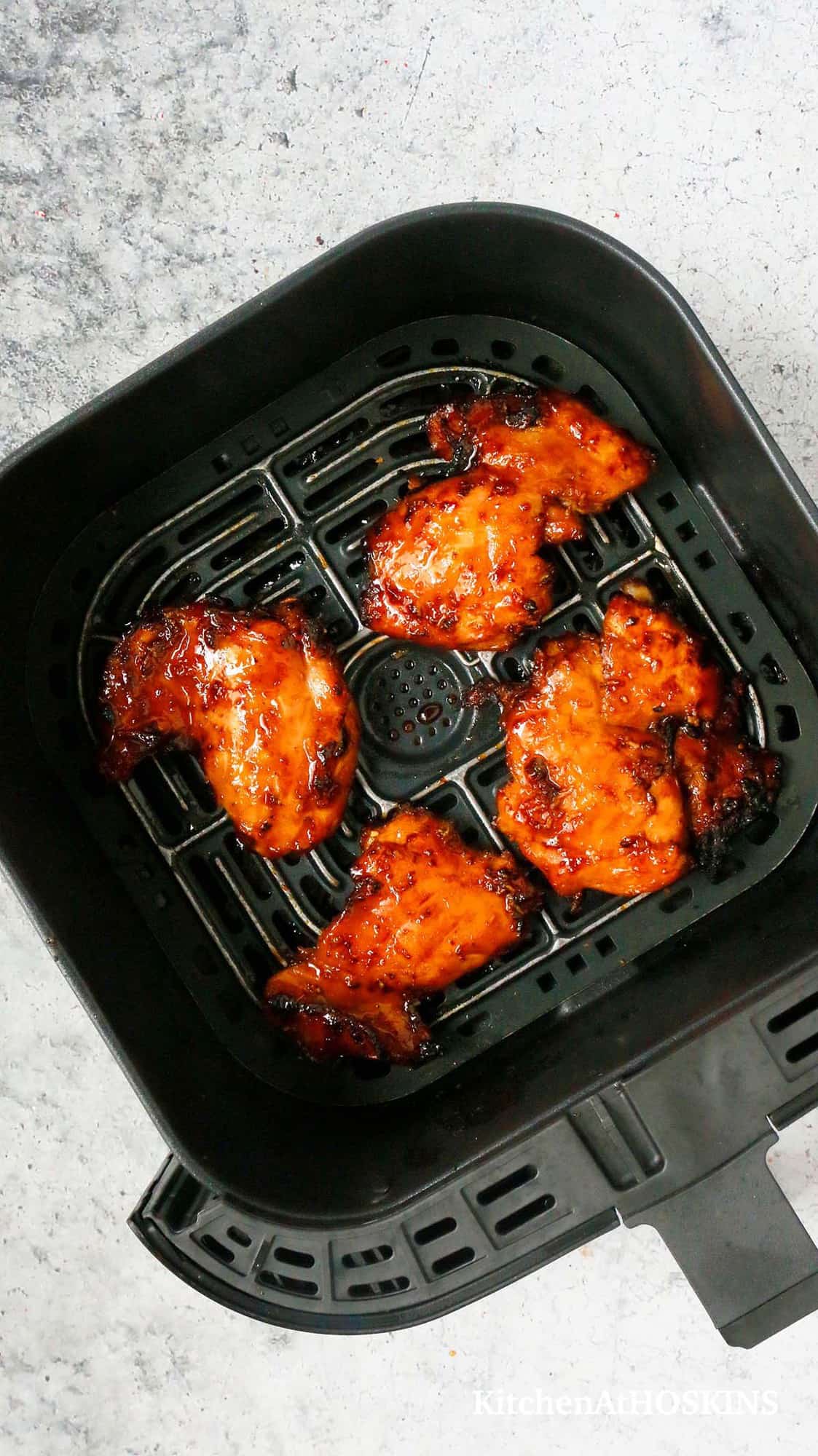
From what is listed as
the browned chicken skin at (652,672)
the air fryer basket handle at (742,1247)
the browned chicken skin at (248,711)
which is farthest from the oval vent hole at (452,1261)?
the browned chicken skin at (652,672)

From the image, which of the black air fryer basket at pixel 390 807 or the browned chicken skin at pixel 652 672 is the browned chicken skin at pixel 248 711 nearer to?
the black air fryer basket at pixel 390 807

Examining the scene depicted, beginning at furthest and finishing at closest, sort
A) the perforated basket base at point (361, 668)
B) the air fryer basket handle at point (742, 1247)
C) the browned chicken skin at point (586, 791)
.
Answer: the perforated basket base at point (361, 668)
the browned chicken skin at point (586, 791)
the air fryer basket handle at point (742, 1247)

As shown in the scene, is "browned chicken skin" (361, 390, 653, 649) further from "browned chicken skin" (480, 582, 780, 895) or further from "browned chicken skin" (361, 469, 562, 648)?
"browned chicken skin" (480, 582, 780, 895)

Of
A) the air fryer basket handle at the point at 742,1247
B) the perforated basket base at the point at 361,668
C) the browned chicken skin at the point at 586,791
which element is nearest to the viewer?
the air fryer basket handle at the point at 742,1247

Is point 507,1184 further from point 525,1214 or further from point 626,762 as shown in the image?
point 626,762

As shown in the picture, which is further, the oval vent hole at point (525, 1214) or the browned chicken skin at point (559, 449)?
the browned chicken skin at point (559, 449)

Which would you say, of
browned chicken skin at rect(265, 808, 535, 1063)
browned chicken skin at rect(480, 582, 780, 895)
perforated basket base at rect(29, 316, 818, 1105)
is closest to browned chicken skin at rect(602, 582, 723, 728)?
browned chicken skin at rect(480, 582, 780, 895)
